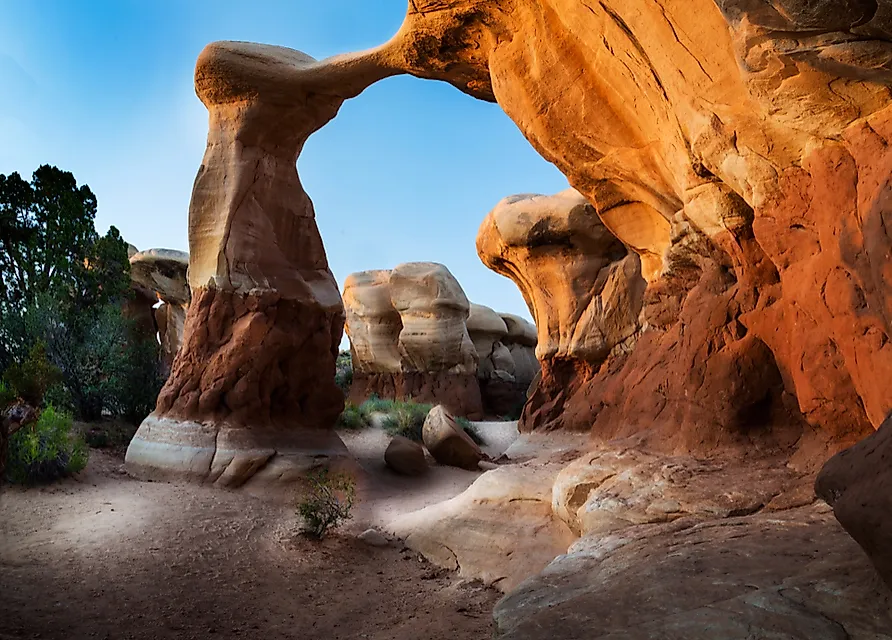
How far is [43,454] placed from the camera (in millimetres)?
7125

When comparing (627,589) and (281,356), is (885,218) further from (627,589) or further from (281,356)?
(281,356)

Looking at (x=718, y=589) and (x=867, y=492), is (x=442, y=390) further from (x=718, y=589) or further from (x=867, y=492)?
(x=867, y=492)

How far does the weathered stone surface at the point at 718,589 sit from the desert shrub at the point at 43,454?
6631 mm

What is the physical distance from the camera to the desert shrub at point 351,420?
13016 mm

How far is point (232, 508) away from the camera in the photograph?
7438mm

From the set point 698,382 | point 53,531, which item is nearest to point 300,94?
point 53,531

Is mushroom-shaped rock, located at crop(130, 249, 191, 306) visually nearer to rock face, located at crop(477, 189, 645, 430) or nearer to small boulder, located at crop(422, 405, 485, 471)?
rock face, located at crop(477, 189, 645, 430)

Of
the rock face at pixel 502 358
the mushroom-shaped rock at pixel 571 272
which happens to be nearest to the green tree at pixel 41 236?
the mushroom-shaped rock at pixel 571 272

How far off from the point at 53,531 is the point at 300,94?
7242mm

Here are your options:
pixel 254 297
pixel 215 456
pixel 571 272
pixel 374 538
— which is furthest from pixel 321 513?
pixel 571 272

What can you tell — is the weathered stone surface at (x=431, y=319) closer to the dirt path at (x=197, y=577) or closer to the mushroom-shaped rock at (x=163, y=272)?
the mushroom-shaped rock at (x=163, y=272)

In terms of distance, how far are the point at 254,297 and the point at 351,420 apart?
14.6ft

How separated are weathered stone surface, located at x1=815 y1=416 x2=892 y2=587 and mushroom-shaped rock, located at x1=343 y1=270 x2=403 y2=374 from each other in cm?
1957

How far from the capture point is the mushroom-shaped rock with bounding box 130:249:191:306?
2000 cm
